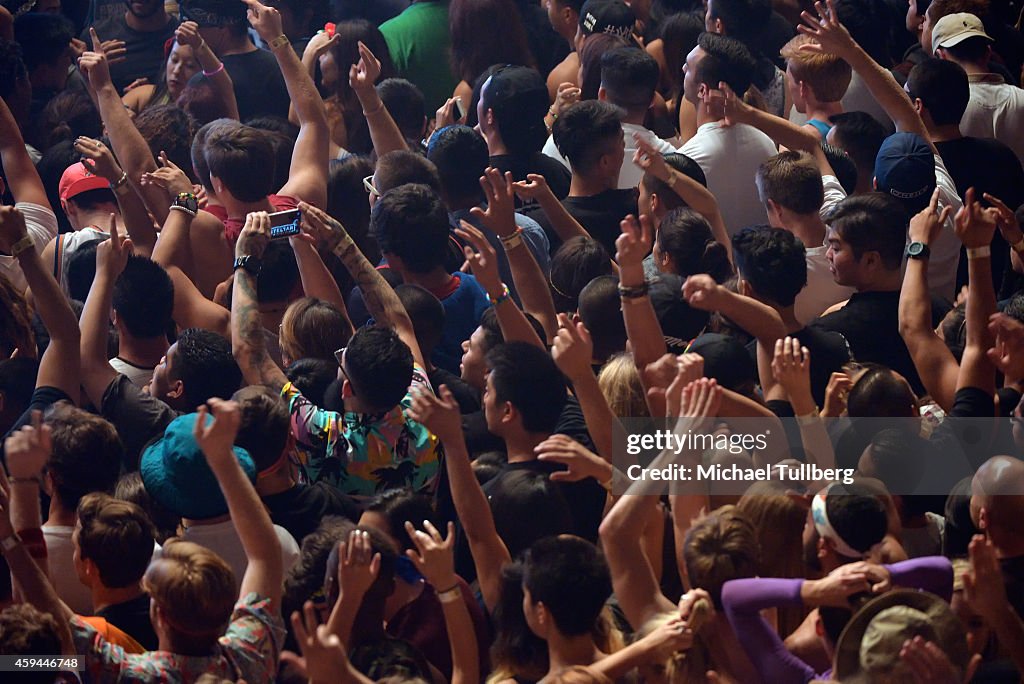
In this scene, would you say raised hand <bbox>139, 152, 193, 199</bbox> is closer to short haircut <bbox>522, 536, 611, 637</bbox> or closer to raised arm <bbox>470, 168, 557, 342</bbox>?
raised arm <bbox>470, 168, 557, 342</bbox>

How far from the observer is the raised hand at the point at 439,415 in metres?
4.39

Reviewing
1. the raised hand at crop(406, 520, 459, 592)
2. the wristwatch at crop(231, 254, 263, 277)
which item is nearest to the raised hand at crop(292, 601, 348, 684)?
the raised hand at crop(406, 520, 459, 592)

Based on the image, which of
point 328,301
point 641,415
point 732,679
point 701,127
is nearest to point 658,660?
point 732,679

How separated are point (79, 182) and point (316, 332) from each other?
1.82 meters

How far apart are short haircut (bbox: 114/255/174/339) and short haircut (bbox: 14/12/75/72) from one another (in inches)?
115

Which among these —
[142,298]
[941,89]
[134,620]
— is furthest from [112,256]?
[941,89]

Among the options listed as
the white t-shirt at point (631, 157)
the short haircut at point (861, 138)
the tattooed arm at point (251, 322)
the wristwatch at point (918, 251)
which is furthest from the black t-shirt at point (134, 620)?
the short haircut at point (861, 138)

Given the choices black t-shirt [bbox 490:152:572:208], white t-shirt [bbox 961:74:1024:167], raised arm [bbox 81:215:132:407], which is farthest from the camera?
white t-shirt [bbox 961:74:1024:167]

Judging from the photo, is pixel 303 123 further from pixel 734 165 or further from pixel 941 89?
pixel 941 89

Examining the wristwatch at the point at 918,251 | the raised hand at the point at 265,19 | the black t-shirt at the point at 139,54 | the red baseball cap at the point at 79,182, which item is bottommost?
the black t-shirt at the point at 139,54

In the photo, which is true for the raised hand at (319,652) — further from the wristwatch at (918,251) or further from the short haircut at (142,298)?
the wristwatch at (918,251)

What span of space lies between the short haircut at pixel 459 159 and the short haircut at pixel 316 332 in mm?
1294

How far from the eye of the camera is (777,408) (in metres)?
4.86

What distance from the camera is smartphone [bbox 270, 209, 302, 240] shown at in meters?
5.56
